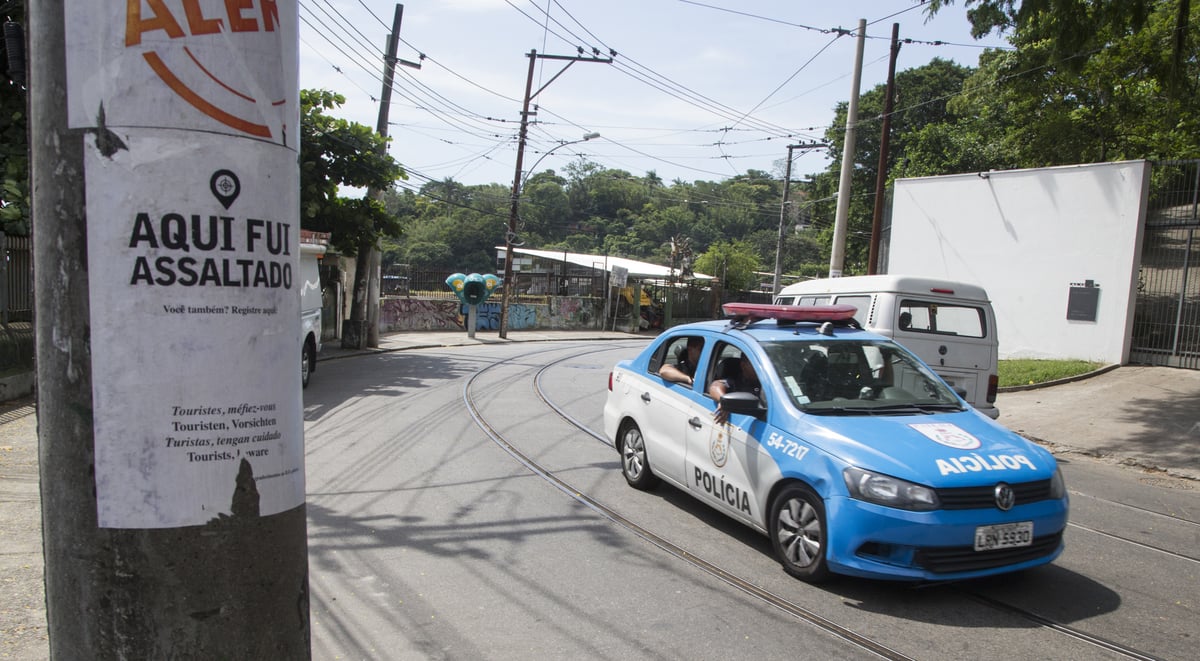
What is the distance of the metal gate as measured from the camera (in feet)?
50.6

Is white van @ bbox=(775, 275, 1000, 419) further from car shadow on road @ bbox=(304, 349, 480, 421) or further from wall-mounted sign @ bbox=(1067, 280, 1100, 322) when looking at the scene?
wall-mounted sign @ bbox=(1067, 280, 1100, 322)

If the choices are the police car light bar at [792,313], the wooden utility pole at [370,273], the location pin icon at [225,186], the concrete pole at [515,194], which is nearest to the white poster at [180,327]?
the location pin icon at [225,186]

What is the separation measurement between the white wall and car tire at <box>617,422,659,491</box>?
13393 mm

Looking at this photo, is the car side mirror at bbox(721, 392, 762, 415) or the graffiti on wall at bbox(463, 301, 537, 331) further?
the graffiti on wall at bbox(463, 301, 537, 331)

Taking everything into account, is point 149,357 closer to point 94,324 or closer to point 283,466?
point 94,324

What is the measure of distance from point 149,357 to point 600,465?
22.0 feet

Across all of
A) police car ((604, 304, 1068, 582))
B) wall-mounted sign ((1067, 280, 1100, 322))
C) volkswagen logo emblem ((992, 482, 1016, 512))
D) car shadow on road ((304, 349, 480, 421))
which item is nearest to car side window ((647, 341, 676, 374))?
police car ((604, 304, 1068, 582))

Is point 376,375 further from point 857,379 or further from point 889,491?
point 889,491

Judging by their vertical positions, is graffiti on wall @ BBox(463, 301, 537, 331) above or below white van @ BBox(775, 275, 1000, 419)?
below

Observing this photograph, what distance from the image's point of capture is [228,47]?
215 centimetres

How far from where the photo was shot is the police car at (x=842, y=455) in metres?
4.66

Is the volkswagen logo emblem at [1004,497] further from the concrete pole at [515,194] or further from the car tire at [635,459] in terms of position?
the concrete pole at [515,194]

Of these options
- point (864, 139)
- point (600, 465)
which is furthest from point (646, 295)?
point (600, 465)

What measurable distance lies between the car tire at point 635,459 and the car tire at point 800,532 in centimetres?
208
